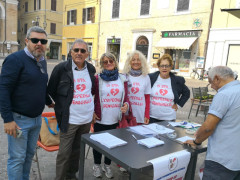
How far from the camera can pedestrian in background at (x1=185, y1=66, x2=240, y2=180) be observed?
1644mm

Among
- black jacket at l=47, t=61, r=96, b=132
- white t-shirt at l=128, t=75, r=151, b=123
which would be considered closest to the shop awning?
white t-shirt at l=128, t=75, r=151, b=123

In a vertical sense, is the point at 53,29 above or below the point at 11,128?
above

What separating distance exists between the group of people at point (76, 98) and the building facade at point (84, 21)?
64.8 feet

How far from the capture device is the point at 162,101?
118 inches

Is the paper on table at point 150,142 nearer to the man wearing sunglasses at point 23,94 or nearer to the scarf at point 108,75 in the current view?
the scarf at point 108,75

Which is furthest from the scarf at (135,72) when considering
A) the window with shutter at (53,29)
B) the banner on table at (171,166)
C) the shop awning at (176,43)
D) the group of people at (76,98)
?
the window with shutter at (53,29)

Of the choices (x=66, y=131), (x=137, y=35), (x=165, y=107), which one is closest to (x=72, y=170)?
(x=66, y=131)

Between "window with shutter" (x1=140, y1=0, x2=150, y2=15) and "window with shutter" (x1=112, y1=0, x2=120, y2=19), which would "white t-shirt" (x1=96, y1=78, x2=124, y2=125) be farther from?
"window with shutter" (x1=112, y1=0, x2=120, y2=19)

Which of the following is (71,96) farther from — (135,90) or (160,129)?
(160,129)

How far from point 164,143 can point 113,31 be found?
768 inches

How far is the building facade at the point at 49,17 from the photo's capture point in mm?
31703

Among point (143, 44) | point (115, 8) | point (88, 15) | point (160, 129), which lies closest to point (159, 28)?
point (143, 44)

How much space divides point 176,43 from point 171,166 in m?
14.8

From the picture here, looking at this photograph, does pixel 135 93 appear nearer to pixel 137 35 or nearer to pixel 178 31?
pixel 178 31
